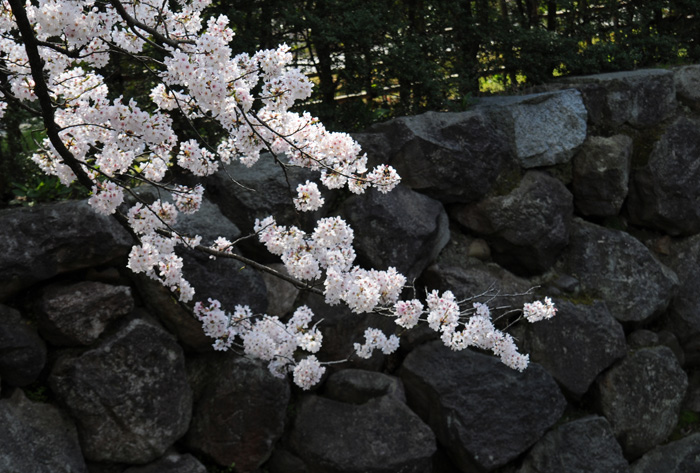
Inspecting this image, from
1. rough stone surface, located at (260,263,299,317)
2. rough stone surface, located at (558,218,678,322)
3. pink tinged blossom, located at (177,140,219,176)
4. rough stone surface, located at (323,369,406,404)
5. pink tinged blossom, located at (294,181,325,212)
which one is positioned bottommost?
rough stone surface, located at (558,218,678,322)

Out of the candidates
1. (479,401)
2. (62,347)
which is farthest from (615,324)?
(62,347)

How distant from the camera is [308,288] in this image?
2.93m

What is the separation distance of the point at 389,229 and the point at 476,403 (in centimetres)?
106

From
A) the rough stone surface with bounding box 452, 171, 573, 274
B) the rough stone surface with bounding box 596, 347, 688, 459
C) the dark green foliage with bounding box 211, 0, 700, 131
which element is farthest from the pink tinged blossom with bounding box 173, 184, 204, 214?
the rough stone surface with bounding box 596, 347, 688, 459

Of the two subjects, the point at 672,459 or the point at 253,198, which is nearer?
the point at 253,198

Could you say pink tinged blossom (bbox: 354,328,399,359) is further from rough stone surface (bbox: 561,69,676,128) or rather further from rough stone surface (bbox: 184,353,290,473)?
rough stone surface (bbox: 561,69,676,128)

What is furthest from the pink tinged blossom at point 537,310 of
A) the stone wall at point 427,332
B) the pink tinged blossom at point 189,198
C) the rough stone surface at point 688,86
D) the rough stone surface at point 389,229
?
the rough stone surface at point 688,86

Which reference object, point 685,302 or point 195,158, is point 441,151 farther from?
point 685,302

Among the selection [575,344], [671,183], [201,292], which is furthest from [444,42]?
[201,292]

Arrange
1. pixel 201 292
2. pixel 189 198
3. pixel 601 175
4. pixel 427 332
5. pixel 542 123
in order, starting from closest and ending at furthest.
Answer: pixel 189 198 < pixel 201 292 < pixel 427 332 < pixel 542 123 < pixel 601 175

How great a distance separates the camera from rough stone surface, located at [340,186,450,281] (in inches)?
171

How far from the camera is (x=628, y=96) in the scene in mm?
5355

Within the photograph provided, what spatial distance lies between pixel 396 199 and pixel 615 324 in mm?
1623

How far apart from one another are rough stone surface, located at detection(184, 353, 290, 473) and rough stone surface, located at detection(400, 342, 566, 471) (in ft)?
2.94
